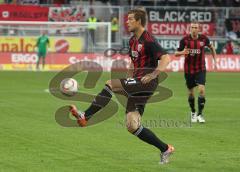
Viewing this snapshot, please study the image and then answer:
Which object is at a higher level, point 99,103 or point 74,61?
point 99,103

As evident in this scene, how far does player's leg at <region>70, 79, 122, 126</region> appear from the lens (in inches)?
443

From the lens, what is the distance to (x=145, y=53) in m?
11.5

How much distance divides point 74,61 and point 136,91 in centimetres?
3010

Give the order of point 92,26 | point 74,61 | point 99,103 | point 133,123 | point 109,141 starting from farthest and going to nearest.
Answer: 1. point 92,26
2. point 74,61
3. point 109,141
4. point 99,103
5. point 133,123

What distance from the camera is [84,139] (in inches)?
569

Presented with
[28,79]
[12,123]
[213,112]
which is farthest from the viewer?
[28,79]

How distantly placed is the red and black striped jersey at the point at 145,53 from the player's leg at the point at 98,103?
35 centimetres

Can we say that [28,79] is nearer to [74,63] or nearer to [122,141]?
[74,63]

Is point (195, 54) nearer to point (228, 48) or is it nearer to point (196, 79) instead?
Answer: point (196, 79)

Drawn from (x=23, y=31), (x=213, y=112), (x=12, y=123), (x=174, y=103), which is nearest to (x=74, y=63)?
(x=23, y=31)

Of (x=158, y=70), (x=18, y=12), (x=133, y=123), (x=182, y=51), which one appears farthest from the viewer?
(x=18, y=12)

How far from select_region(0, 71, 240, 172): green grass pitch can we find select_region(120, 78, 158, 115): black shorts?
0.87m

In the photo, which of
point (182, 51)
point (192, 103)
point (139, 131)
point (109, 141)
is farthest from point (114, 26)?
point (139, 131)

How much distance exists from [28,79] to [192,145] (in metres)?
21.2
